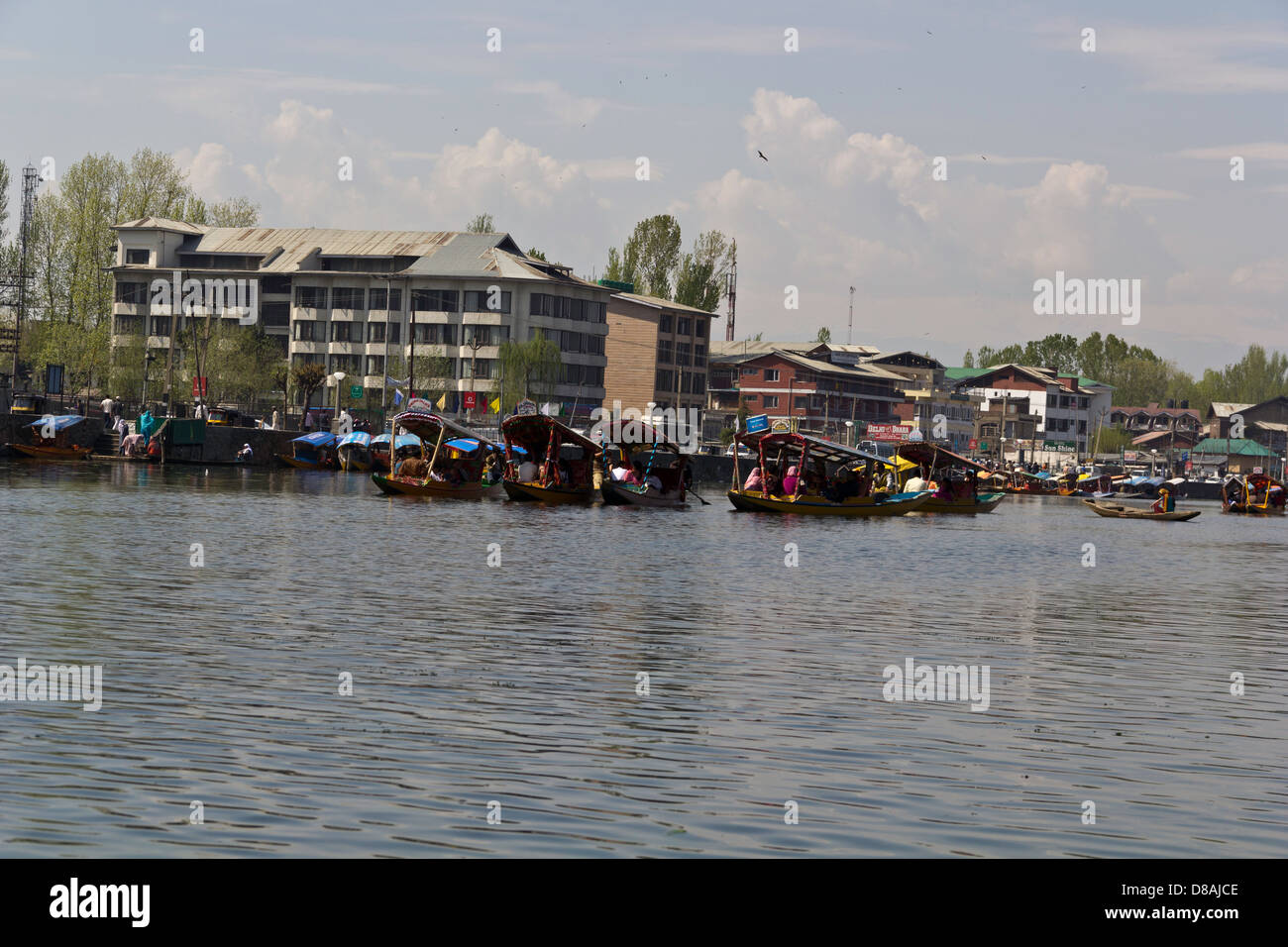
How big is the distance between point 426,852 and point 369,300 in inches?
4870

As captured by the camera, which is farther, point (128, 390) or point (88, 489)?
point (128, 390)

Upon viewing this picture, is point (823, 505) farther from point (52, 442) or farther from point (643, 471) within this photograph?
point (52, 442)

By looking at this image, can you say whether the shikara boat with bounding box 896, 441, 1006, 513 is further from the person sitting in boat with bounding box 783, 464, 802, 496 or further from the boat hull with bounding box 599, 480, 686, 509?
the boat hull with bounding box 599, 480, 686, 509

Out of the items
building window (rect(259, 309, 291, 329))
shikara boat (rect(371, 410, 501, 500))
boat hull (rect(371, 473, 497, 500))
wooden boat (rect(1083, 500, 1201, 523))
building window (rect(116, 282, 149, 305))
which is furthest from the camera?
building window (rect(259, 309, 291, 329))

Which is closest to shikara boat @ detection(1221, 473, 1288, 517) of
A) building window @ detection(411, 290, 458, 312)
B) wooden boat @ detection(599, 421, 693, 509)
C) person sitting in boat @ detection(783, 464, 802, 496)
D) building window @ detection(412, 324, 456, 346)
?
person sitting in boat @ detection(783, 464, 802, 496)

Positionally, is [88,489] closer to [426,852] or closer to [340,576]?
[340,576]

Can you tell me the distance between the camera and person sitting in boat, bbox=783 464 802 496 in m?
66.1

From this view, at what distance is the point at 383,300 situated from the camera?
13175 cm

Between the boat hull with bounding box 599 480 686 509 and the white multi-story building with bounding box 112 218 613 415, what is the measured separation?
5913 cm

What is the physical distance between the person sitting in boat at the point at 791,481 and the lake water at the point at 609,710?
2802 centimetres

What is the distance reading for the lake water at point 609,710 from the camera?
11648mm

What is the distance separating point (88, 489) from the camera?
57.2m

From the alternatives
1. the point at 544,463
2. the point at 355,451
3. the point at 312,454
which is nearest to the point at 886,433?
the point at 355,451
